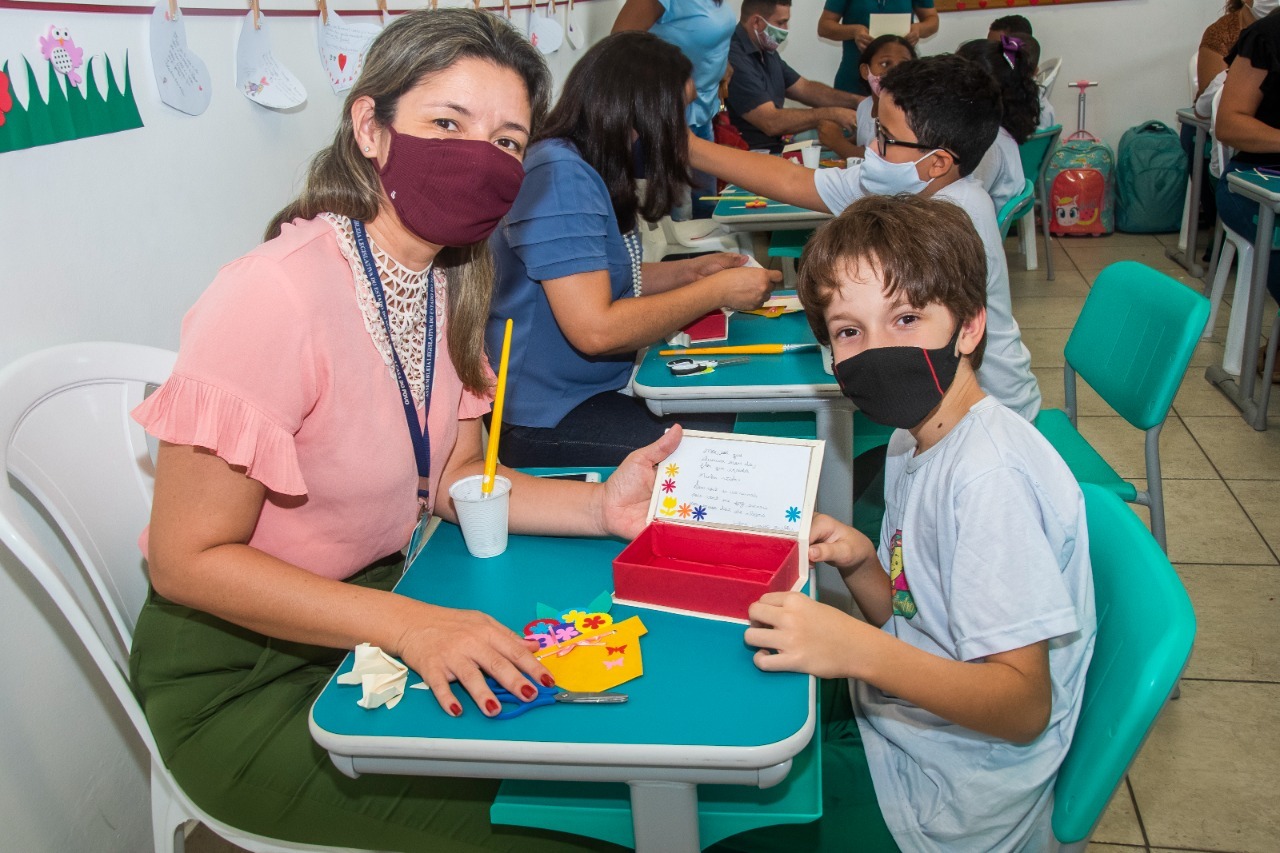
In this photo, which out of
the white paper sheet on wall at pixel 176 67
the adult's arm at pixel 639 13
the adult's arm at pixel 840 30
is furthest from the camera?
the adult's arm at pixel 840 30

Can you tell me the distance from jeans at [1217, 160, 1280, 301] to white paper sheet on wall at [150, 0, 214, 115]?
3495 millimetres

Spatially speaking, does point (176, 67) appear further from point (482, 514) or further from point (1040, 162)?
point (1040, 162)

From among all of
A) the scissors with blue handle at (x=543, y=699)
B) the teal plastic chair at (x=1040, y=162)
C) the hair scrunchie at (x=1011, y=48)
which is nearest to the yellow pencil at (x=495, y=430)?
the scissors with blue handle at (x=543, y=699)

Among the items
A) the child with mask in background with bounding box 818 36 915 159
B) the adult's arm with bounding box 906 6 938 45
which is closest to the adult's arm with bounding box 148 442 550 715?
the child with mask in background with bounding box 818 36 915 159

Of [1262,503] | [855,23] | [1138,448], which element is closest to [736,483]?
[1262,503]

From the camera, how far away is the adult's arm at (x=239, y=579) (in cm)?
122

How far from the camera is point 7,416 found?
1.39 m

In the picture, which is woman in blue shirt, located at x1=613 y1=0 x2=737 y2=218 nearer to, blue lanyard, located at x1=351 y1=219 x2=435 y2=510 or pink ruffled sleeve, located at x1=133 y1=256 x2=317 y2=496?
blue lanyard, located at x1=351 y1=219 x2=435 y2=510

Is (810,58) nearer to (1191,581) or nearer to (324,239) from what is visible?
(1191,581)

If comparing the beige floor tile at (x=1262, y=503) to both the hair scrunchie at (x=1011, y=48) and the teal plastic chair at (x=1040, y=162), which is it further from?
the teal plastic chair at (x=1040, y=162)

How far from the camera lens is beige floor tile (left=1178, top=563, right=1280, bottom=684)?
242cm

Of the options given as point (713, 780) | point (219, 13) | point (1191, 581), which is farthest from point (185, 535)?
point (1191, 581)

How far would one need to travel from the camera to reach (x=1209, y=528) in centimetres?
303

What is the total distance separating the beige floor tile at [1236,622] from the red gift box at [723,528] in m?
1.51
